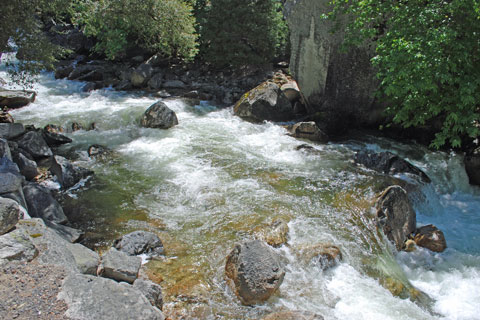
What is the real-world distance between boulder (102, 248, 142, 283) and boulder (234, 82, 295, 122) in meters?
10.2

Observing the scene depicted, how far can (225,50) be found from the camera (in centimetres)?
2031

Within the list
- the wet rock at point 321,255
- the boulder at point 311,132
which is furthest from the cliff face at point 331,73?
the wet rock at point 321,255

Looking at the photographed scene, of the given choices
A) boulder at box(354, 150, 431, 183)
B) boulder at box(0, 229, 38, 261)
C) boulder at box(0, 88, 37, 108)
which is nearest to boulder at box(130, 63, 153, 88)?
boulder at box(0, 88, 37, 108)

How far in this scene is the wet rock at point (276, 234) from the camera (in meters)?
7.33

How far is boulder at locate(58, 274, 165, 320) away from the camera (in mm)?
4301

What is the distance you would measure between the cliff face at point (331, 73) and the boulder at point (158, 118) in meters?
6.11

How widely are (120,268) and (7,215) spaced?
189 cm

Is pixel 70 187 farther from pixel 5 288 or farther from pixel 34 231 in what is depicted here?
pixel 5 288

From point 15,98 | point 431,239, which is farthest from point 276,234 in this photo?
point 15,98

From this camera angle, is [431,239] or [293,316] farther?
[431,239]

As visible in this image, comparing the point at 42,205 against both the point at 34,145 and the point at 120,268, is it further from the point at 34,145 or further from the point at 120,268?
the point at 34,145

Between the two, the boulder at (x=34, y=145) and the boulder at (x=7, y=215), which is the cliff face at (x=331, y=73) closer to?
the boulder at (x=34, y=145)

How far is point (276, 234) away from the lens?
24.6 feet

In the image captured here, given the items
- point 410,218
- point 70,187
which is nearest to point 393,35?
point 410,218
